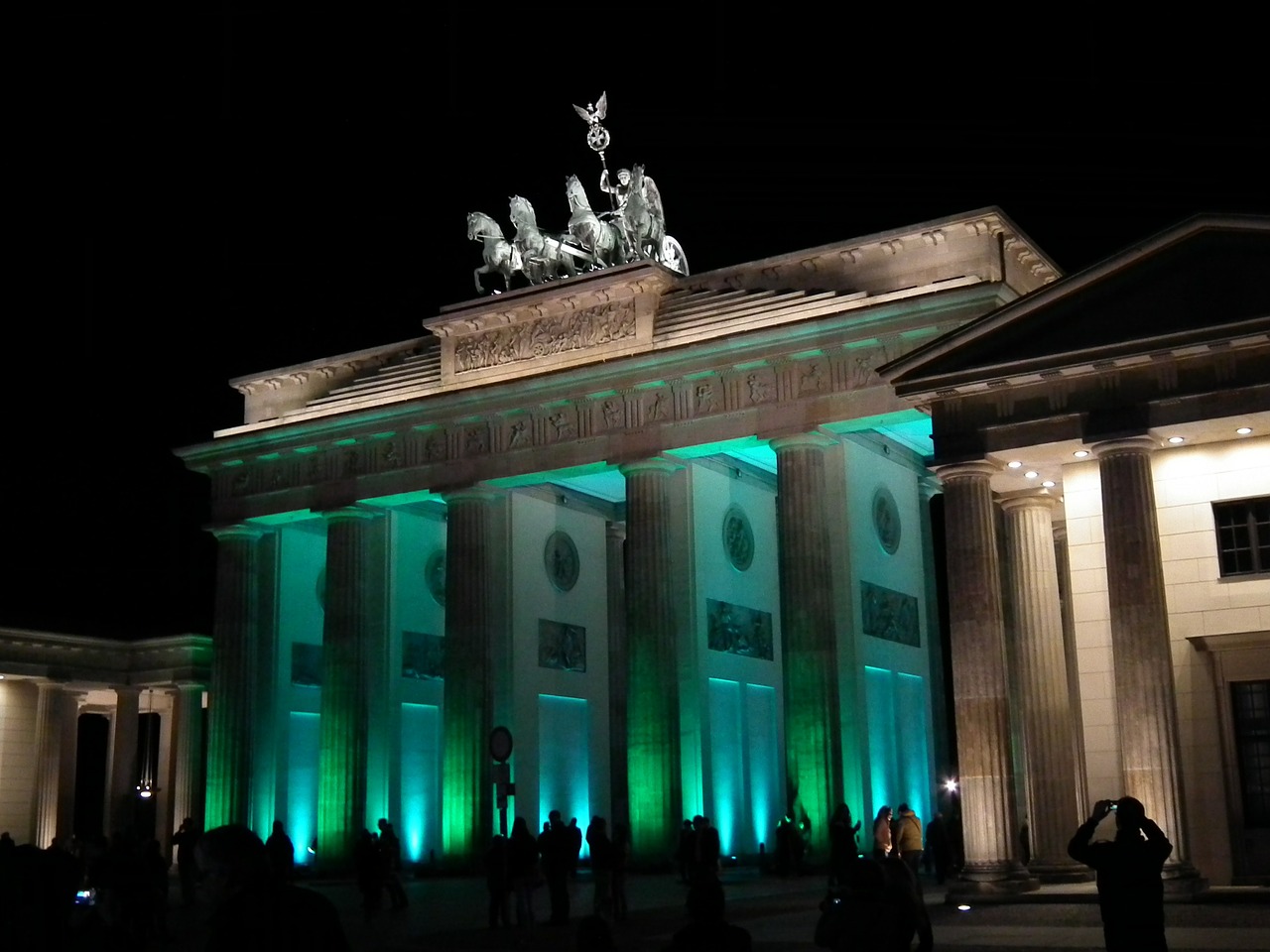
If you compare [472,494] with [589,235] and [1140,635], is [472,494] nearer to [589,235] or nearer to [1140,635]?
[589,235]

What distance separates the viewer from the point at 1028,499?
29.8m

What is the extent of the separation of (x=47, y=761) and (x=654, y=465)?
1107 inches

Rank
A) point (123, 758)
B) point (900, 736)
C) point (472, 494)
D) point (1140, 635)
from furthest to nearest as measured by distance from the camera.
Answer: point (123, 758), point (472, 494), point (900, 736), point (1140, 635)

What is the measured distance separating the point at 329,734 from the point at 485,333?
40.5ft

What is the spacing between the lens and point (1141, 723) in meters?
24.5

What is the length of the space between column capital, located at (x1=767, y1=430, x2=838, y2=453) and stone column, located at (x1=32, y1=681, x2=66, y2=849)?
30749 millimetres

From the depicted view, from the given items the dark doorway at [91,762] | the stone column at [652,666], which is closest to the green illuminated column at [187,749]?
the stone column at [652,666]

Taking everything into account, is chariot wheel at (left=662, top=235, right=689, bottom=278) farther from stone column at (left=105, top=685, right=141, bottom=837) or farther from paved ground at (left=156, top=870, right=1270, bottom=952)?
stone column at (left=105, top=685, right=141, bottom=837)

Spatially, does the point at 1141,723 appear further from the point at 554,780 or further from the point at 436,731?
the point at 436,731

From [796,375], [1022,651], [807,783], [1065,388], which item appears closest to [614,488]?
[796,375]

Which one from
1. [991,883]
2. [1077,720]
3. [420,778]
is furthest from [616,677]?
[991,883]

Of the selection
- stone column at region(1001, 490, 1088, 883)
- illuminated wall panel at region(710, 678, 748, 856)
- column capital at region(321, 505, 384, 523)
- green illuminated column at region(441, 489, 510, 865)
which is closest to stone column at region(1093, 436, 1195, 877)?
stone column at region(1001, 490, 1088, 883)

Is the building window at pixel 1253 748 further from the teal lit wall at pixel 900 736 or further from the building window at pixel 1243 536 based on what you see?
the teal lit wall at pixel 900 736

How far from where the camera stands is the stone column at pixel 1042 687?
91.2ft
